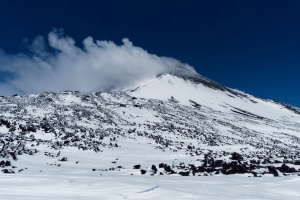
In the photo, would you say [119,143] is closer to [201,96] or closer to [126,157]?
[126,157]

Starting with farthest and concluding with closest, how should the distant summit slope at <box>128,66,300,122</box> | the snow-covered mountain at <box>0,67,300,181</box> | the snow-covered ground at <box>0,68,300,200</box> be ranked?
the distant summit slope at <box>128,66,300,122</box> → the snow-covered mountain at <box>0,67,300,181</box> → the snow-covered ground at <box>0,68,300,200</box>

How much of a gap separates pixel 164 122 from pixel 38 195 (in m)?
51.1

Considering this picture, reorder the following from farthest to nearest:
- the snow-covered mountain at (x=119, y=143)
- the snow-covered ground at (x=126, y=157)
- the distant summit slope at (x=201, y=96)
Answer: the distant summit slope at (x=201, y=96) → the snow-covered mountain at (x=119, y=143) → the snow-covered ground at (x=126, y=157)

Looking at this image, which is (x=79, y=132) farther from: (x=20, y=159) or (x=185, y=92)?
(x=185, y=92)

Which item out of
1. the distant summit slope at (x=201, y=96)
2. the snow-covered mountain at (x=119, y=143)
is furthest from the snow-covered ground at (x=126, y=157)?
the distant summit slope at (x=201, y=96)

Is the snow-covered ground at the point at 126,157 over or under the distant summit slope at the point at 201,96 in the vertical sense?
under

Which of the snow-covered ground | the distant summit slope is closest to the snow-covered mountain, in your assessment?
the snow-covered ground

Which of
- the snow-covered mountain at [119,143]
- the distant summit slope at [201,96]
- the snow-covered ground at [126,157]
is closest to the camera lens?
the snow-covered ground at [126,157]

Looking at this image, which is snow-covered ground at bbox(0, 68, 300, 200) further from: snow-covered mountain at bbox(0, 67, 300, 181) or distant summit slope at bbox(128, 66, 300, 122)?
distant summit slope at bbox(128, 66, 300, 122)

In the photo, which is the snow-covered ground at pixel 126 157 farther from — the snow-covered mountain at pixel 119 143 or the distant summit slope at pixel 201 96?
the distant summit slope at pixel 201 96

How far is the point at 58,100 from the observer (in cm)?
6100

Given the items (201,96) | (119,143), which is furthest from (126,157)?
(201,96)

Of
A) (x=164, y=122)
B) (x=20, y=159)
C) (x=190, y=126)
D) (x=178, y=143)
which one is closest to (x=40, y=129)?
(x=20, y=159)

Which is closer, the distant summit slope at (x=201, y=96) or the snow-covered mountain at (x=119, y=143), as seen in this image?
the snow-covered mountain at (x=119, y=143)
